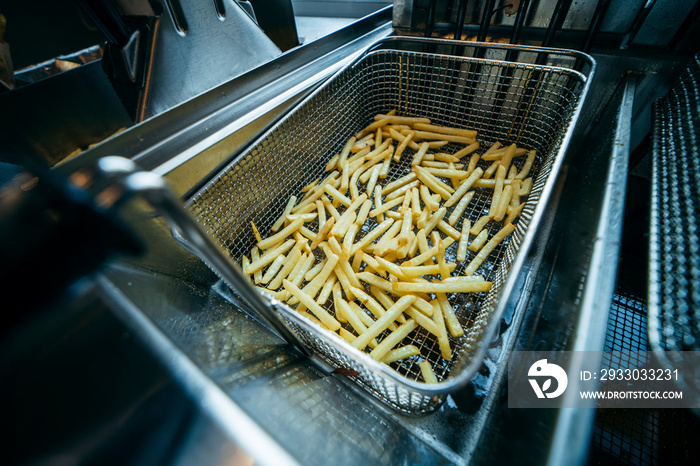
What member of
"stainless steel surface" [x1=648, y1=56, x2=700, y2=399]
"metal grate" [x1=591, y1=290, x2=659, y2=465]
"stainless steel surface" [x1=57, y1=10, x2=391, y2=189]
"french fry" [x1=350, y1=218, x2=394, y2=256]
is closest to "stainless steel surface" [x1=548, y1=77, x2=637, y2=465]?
"stainless steel surface" [x1=648, y1=56, x2=700, y2=399]

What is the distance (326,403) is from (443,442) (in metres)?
0.59

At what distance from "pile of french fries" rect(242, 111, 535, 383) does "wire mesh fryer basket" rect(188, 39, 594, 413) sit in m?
0.11

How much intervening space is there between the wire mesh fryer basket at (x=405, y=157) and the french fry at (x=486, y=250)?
0.11 meters

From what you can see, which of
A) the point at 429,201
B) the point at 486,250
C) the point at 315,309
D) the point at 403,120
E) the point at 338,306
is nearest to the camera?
the point at 315,309

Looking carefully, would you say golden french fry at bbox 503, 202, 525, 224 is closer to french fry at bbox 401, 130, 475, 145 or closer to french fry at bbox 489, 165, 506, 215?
french fry at bbox 489, 165, 506, 215

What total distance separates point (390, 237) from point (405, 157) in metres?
1.08

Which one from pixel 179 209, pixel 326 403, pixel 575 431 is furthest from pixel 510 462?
pixel 179 209

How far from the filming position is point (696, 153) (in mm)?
1266

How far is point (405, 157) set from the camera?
2.69 metres

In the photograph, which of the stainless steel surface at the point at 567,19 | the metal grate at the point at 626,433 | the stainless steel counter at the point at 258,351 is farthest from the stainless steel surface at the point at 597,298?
the metal grate at the point at 626,433

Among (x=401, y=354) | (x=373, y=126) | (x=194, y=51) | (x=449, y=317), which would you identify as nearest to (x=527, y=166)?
(x=373, y=126)

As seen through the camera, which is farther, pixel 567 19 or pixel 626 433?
pixel 567 19

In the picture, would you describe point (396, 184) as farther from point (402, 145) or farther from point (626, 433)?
point (626, 433)

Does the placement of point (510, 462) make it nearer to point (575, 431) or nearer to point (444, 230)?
point (575, 431)
